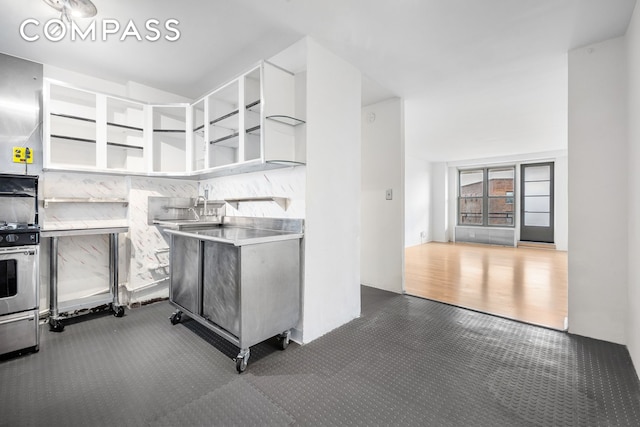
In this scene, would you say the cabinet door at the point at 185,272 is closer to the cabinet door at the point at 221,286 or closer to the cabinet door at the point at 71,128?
the cabinet door at the point at 221,286

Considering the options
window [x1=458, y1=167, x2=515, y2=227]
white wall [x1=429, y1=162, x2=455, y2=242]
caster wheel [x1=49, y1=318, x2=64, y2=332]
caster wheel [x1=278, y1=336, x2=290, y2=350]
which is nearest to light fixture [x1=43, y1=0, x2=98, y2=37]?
caster wheel [x1=49, y1=318, x2=64, y2=332]

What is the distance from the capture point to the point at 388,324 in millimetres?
2793

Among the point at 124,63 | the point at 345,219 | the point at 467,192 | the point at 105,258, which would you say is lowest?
the point at 105,258

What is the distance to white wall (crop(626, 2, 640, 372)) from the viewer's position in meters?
1.93

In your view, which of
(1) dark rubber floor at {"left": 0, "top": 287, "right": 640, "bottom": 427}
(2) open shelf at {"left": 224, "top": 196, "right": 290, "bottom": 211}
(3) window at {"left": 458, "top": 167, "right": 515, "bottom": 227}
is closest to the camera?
(1) dark rubber floor at {"left": 0, "top": 287, "right": 640, "bottom": 427}

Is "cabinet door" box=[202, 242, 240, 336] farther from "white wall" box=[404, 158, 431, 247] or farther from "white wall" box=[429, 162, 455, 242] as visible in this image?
"white wall" box=[429, 162, 455, 242]

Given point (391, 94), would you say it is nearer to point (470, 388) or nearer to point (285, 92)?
point (285, 92)

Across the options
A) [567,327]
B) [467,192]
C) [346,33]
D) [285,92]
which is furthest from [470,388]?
[467,192]

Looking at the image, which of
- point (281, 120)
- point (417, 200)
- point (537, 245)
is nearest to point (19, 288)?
point (281, 120)

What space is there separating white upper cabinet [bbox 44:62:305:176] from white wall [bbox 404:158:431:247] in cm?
605

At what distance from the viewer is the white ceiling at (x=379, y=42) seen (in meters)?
2.08

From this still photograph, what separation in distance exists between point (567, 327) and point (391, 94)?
322cm

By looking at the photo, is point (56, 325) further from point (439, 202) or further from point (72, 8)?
point (439, 202)

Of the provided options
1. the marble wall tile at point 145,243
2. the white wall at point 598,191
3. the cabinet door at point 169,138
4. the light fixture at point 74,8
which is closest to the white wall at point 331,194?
the light fixture at point 74,8
